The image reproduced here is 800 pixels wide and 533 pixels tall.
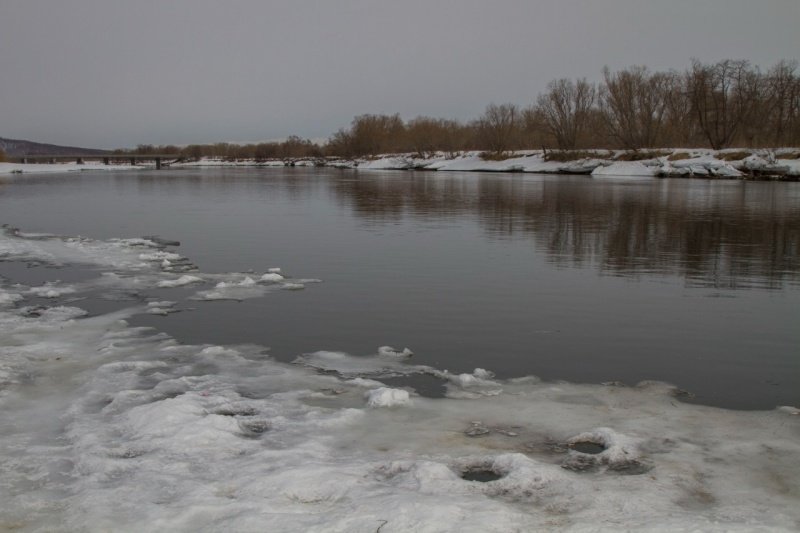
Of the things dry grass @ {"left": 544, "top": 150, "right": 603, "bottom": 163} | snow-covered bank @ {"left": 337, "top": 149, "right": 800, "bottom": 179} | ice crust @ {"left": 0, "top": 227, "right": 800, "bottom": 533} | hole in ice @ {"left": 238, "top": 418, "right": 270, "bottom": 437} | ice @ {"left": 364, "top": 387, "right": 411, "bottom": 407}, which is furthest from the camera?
dry grass @ {"left": 544, "top": 150, "right": 603, "bottom": 163}

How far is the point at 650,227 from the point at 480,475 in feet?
61.9

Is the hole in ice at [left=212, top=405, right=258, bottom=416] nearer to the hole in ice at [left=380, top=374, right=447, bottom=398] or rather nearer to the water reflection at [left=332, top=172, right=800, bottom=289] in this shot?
the hole in ice at [left=380, top=374, right=447, bottom=398]

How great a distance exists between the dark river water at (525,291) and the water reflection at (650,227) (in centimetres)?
11

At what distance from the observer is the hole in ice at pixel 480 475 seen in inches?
195

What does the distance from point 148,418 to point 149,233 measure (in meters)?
16.9

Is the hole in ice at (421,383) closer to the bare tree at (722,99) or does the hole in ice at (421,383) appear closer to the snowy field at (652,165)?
the snowy field at (652,165)

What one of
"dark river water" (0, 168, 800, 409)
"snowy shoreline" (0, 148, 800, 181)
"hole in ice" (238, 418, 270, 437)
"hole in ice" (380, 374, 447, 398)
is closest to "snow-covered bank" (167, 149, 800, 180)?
"snowy shoreline" (0, 148, 800, 181)

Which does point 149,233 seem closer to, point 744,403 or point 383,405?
point 383,405

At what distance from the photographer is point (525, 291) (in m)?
12.1

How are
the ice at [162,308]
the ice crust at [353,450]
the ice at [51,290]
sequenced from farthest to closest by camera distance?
the ice at [51,290] < the ice at [162,308] < the ice crust at [353,450]

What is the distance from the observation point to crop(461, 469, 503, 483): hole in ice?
496 centimetres

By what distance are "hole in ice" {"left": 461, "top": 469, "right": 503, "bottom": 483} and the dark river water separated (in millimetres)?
2638

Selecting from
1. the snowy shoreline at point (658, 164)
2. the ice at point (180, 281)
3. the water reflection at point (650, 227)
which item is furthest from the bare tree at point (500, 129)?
the ice at point (180, 281)

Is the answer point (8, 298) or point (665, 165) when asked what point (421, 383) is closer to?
point (8, 298)
